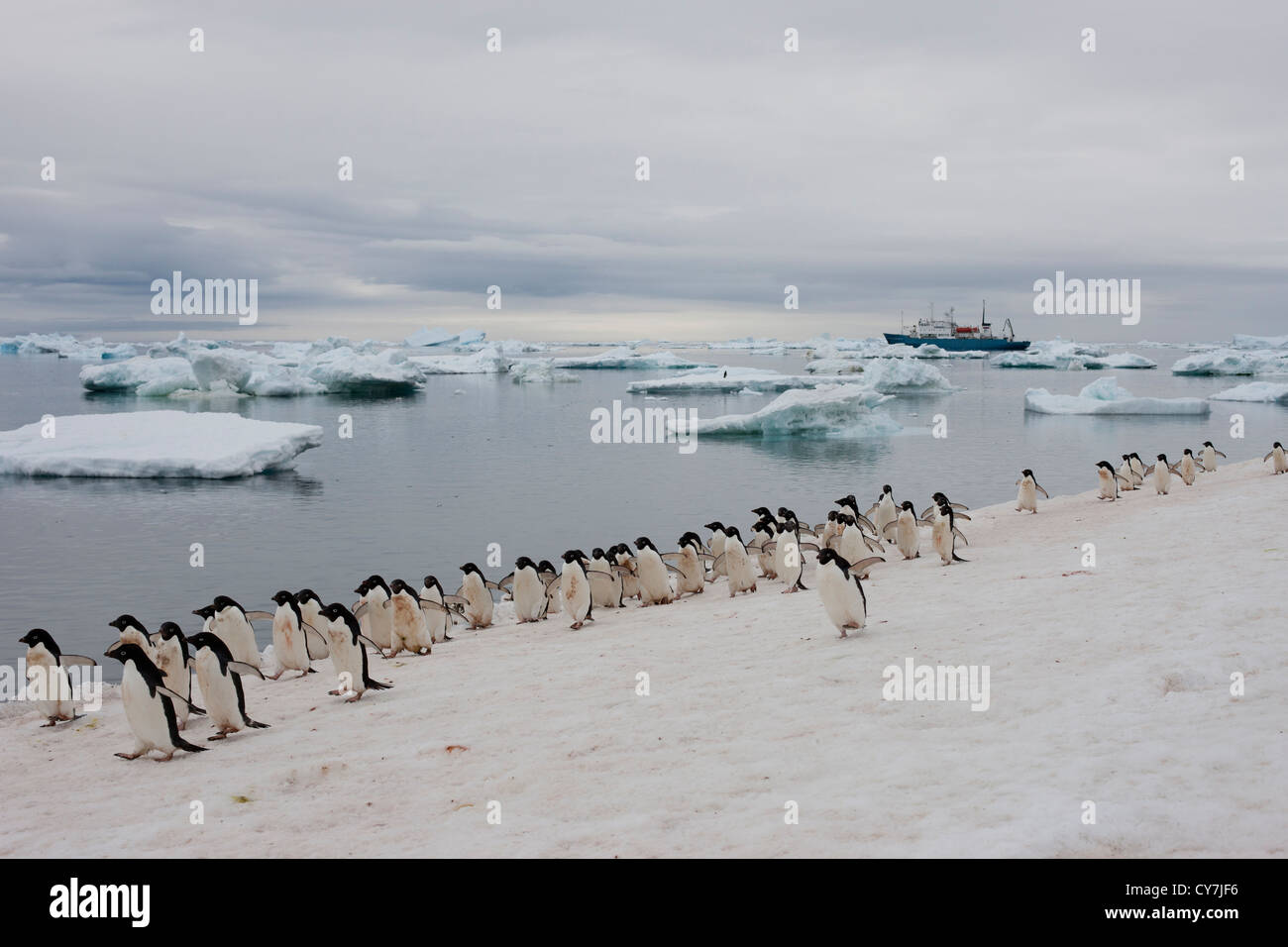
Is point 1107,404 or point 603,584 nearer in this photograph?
point 603,584

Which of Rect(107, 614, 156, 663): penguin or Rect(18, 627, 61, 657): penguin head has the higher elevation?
Rect(18, 627, 61, 657): penguin head

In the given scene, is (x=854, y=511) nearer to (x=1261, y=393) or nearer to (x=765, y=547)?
(x=765, y=547)

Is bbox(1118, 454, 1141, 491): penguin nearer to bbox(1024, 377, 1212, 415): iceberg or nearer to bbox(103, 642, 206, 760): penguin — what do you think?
bbox(103, 642, 206, 760): penguin

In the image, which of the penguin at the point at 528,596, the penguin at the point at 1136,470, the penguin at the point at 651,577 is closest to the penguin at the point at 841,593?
the penguin at the point at 651,577

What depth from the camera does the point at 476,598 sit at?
34.1 feet

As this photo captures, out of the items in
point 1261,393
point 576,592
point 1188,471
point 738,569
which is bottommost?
point 576,592

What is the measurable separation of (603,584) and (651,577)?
0.54m

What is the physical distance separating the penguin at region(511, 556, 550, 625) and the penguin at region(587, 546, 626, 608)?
56 cm

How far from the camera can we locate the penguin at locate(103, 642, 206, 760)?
5684 millimetres

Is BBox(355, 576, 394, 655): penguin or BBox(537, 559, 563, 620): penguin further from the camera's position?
BBox(537, 559, 563, 620): penguin

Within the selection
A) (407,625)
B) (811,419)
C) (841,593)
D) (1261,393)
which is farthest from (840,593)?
(1261,393)

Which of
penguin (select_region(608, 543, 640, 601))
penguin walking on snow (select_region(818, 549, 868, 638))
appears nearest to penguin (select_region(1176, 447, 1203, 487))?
penguin (select_region(608, 543, 640, 601))
